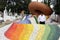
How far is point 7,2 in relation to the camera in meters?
47.5

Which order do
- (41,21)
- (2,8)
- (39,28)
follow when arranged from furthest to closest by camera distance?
(2,8) < (41,21) < (39,28)

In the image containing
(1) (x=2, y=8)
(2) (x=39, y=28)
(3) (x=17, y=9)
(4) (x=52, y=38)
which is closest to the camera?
(4) (x=52, y=38)

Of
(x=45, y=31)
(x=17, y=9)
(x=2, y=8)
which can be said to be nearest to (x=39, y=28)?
(x=45, y=31)

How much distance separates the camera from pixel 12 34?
8.20m

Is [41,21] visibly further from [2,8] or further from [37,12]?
[2,8]

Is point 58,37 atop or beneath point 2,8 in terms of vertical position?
atop

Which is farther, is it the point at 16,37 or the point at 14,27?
the point at 14,27

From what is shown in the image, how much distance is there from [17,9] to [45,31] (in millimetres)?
→ 37235

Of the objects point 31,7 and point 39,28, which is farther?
point 31,7

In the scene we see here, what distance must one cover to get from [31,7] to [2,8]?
1153 centimetres

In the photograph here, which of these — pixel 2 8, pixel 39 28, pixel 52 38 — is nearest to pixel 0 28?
pixel 39 28

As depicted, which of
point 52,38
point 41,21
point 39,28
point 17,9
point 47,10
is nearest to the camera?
point 52,38

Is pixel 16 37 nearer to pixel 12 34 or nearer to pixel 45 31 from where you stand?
pixel 12 34

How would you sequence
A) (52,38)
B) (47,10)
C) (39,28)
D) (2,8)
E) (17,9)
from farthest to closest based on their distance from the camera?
(17,9)
(2,8)
(47,10)
(39,28)
(52,38)
